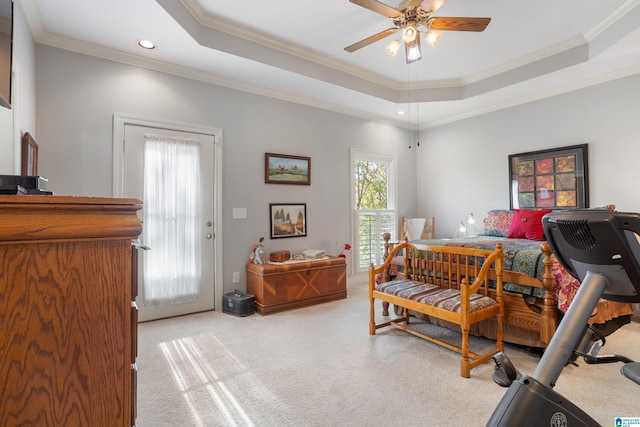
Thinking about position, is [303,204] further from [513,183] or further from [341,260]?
[513,183]

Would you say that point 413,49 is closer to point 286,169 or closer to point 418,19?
point 418,19

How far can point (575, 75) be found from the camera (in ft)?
11.7

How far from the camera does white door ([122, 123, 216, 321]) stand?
313 cm

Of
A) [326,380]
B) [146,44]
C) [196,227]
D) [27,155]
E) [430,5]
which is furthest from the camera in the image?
[196,227]

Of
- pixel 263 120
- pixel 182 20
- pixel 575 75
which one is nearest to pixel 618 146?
pixel 575 75

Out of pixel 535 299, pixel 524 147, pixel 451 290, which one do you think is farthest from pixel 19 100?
pixel 524 147

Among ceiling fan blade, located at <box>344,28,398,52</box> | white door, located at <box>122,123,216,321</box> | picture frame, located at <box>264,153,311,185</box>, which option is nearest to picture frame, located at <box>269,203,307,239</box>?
picture frame, located at <box>264,153,311,185</box>

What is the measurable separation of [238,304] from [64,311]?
A: 117 inches

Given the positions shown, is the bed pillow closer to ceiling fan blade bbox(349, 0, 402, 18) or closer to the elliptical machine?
ceiling fan blade bbox(349, 0, 402, 18)

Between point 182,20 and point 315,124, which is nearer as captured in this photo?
point 182,20

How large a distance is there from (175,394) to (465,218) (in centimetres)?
450

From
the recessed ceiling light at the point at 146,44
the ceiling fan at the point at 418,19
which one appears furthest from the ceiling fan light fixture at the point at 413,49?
the recessed ceiling light at the point at 146,44

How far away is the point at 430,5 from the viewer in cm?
238

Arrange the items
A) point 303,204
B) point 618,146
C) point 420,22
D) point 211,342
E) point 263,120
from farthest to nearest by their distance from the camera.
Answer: point 303,204 < point 263,120 < point 618,146 < point 211,342 < point 420,22
